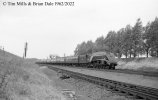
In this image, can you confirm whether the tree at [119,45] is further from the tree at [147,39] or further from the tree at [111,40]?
the tree at [147,39]

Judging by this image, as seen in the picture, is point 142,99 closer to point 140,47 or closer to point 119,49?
point 140,47

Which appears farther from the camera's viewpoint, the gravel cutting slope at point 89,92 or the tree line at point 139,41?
the tree line at point 139,41

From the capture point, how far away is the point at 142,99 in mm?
10008

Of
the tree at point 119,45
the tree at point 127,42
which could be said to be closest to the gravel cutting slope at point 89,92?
the tree at point 127,42

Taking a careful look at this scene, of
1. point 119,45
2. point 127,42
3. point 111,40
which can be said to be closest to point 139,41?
point 127,42

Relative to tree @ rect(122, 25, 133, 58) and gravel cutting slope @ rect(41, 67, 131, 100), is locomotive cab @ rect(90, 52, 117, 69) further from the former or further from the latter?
tree @ rect(122, 25, 133, 58)

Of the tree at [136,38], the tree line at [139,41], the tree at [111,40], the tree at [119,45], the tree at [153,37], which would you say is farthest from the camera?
the tree at [111,40]

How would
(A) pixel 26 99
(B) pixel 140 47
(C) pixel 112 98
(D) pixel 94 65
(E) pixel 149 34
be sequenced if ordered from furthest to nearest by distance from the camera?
1. (B) pixel 140 47
2. (E) pixel 149 34
3. (D) pixel 94 65
4. (C) pixel 112 98
5. (A) pixel 26 99

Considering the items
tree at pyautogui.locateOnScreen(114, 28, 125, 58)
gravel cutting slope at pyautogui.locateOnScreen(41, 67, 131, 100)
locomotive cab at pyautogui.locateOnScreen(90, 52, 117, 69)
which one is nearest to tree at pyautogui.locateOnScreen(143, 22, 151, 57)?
tree at pyautogui.locateOnScreen(114, 28, 125, 58)

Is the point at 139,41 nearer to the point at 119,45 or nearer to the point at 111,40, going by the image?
the point at 119,45

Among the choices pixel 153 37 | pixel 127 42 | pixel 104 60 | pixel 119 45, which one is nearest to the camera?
pixel 104 60

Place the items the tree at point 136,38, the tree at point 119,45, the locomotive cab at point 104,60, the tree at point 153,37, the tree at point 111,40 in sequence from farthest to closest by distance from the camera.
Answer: the tree at point 111,40
the tree at point 119,45
the tree at point 136,38
the tree at point 153,37
the locomotive cab at point 104,60

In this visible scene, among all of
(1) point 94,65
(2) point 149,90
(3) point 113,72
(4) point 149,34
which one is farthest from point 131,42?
(2) point 149,90

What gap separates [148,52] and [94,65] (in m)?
15.1
